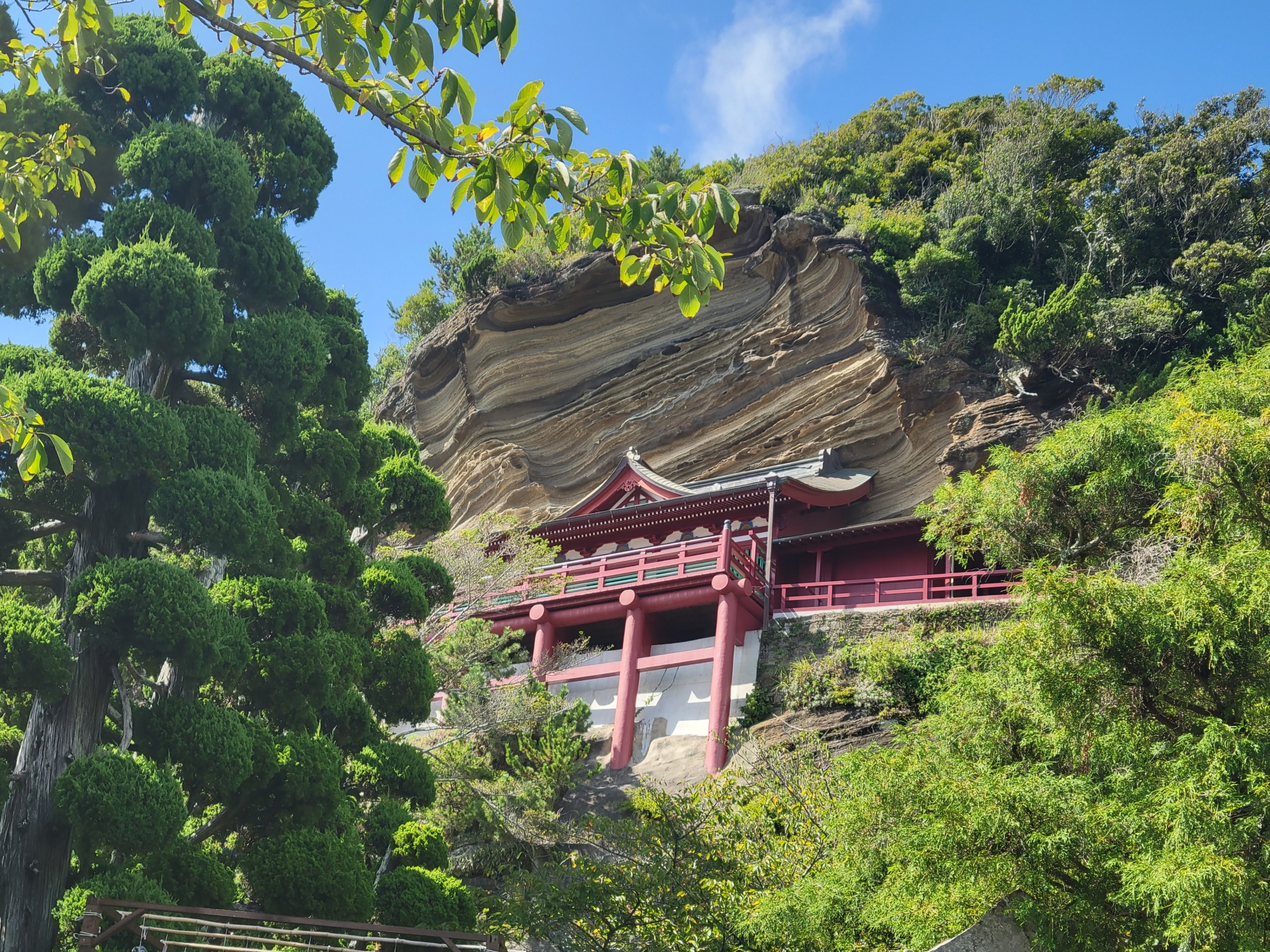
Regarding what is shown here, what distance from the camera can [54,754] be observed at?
9.87m

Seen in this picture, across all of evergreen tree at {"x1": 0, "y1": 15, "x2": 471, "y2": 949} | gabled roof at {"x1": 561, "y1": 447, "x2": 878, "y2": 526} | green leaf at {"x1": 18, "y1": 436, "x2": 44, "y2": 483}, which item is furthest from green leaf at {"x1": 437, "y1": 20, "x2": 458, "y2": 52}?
gabled roof at {"x1": 561, "y1": 447, "x2": 878, "y2": 526}

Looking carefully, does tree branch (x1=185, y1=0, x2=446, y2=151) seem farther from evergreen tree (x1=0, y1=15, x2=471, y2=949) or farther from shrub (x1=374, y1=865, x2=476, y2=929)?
shrub (x1=374, y1=865, x2=476, y2=929)

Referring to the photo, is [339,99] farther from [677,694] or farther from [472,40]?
[677,694]

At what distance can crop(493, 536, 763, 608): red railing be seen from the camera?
20125 millimetres

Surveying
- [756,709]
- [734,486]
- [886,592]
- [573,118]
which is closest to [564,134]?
[573,118]

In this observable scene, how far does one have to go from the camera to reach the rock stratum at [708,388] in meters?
23.5

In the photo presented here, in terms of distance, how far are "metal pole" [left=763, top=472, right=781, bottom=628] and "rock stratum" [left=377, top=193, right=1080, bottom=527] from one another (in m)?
3.12

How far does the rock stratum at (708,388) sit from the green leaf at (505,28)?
19307 millimetres

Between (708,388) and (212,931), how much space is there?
18567 millimetres

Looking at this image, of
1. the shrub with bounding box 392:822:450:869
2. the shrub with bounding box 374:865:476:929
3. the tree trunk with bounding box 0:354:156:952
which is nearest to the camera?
the tree trunk with bounding box 0:354:156:952

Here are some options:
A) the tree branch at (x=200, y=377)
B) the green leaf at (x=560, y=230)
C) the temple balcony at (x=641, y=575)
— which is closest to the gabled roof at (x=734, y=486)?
the temple balcony at (x=641, y=575)

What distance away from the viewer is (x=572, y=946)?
36.2 ft

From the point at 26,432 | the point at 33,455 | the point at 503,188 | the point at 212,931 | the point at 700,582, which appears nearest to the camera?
the point at 503,188

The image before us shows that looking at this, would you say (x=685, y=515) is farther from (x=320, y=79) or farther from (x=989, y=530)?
(x=320, y=79)
